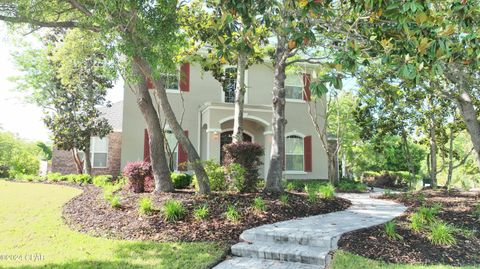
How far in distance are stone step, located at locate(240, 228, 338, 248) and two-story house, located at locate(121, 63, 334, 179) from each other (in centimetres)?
841

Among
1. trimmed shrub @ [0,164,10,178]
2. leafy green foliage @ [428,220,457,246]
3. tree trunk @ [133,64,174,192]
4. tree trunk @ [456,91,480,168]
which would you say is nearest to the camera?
leafy green foliage @ [428,220,457,246]

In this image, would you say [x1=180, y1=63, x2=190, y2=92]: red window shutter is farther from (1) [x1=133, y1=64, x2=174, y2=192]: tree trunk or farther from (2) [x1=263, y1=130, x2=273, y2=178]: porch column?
(1) [x1=133, y1=64, x2=174, y2=192]: tree trunk

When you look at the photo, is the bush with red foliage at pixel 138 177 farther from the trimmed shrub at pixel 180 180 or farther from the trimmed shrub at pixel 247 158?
the trimmed shrub at pixel 247 158

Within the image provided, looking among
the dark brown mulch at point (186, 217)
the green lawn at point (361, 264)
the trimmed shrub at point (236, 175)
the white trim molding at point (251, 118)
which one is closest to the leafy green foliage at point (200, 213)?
the dark brown mulch at point (186, 217)

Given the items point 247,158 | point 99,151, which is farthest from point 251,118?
point 99,151

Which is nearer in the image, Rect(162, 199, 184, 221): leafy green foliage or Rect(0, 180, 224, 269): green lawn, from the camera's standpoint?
Rect(0, 180, 224, 269): green lawn

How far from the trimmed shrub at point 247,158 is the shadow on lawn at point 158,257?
13.2ft

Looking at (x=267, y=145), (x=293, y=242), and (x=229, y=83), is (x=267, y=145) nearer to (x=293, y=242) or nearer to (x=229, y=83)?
(x=229, y=83)

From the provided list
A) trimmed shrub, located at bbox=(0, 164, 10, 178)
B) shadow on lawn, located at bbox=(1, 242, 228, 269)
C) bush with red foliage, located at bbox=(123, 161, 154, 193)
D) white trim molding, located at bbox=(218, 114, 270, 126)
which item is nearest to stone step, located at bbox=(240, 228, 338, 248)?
shadow on lawn, located at bbox=(1, 242, 228, 269)

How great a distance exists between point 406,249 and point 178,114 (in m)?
12.0

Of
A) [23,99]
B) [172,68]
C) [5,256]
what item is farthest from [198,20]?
[23,99]

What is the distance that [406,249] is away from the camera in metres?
5.70

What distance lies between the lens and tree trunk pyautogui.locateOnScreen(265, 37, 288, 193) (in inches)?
390

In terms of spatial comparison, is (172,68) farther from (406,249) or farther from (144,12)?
(406,249)
